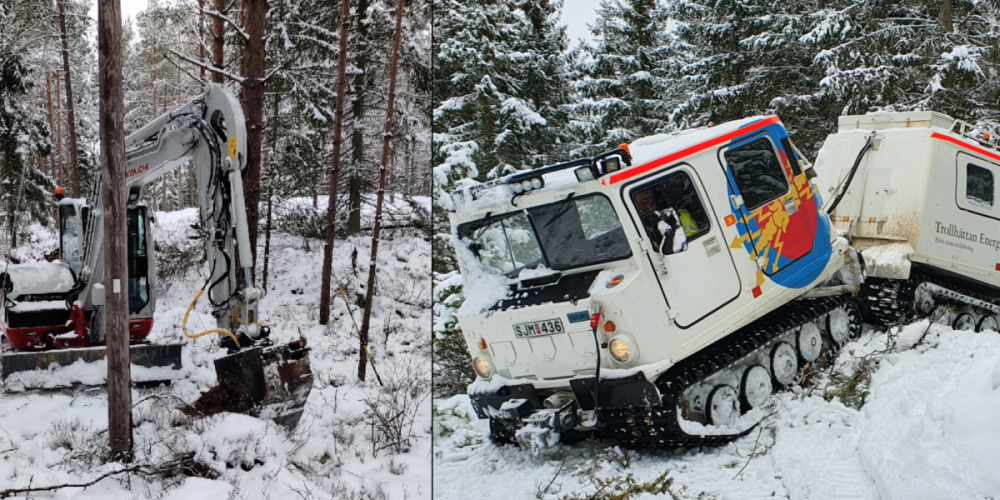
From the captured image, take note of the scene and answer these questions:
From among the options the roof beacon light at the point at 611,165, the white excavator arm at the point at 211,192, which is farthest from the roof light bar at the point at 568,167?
the white excavator arm at the point at 211,192

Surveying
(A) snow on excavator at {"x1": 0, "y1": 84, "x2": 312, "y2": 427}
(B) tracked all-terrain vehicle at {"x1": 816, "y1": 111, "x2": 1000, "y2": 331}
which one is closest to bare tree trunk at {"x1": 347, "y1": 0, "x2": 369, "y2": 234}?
(A) snow on excavator at {"x1": 0, "y1": 84, "x2": 312, "y2": 427}

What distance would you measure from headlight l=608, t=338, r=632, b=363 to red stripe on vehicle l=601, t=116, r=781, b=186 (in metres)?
0.90

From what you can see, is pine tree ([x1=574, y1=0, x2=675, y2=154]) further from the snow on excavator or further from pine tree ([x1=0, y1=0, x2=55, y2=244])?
pine tree ([x1=0, y1=0, x2=55, y2=244])

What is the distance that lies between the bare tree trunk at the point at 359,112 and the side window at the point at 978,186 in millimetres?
9609

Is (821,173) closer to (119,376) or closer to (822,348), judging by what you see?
(822,348)

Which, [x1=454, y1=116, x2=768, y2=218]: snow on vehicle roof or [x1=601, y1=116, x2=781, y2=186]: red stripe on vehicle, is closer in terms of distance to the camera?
[x1=601, y1=116, x2=781, y2=186]: red stripe on vehicle

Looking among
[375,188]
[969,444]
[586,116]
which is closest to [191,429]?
[586,116]

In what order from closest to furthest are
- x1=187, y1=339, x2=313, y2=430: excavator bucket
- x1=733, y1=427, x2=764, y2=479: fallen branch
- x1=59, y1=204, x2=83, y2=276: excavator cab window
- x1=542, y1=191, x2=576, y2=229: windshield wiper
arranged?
x1=733, y1=427, x2=764, y2=479: fallen branch, x1=542, y1=191, x2=576, y2=229: windshield wiper, x1=187, y1=339, x2=313, y2=430: excavator bucket, x1=59, y1=204, x2=83, y2=276: excavator cab window

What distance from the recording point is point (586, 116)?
6.59 metres

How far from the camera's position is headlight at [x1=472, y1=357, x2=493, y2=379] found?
480 centimetres

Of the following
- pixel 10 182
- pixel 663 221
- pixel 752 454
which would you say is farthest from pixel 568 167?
pixel 10 182

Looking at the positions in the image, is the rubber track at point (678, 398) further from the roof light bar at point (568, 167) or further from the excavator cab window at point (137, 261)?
the excavator cab window at point (137, 261)

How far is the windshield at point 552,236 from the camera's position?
445cm

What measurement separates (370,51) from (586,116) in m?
8.24
